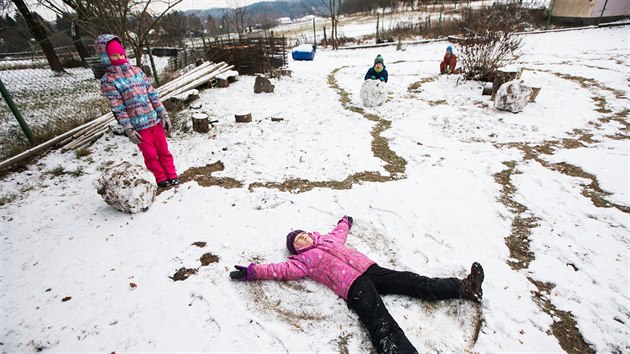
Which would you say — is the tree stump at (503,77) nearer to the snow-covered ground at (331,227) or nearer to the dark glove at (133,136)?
the snow-covered ground at (331,227)

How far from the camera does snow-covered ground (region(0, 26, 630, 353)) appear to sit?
7.56 feet

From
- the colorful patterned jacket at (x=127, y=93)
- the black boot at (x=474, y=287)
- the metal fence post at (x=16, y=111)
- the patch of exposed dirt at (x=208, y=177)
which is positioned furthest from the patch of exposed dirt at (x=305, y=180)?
the metal fence post at (x=16, y=111)

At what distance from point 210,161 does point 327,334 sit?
367cm

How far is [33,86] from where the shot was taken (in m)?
8.92

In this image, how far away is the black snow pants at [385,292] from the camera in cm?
213

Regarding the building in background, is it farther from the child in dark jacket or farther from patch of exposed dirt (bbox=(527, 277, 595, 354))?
the child in dark jacket

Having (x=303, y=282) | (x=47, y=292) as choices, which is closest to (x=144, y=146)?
(x=47, y=292)

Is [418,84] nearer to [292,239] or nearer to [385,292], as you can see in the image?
[292,239]

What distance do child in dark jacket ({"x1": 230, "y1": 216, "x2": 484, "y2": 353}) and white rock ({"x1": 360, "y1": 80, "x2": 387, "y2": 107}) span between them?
17.0 ft

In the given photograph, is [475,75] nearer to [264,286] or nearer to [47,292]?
[264,286]

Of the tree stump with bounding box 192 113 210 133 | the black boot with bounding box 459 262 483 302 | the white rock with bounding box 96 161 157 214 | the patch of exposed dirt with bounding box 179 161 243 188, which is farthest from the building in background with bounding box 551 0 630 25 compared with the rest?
the white rock with bounding box 96 161 157 214

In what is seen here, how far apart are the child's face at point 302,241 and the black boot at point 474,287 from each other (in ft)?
4.73

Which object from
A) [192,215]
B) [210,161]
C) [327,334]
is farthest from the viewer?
[210,161]

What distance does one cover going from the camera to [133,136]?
12.1ft
